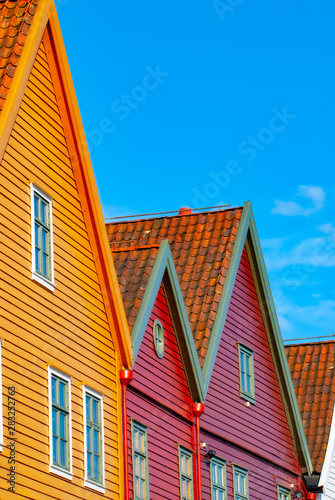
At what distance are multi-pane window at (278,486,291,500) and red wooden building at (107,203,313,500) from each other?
3 cm

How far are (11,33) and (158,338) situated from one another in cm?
699

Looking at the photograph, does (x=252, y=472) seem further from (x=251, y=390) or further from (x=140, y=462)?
(x=140, y=462)

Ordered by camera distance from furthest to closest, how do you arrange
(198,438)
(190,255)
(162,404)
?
(190,255) → (198,438) → (162,404)

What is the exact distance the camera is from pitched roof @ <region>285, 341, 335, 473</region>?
2834 cm

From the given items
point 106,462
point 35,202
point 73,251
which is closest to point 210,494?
point 106,462

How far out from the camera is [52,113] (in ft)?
57.9

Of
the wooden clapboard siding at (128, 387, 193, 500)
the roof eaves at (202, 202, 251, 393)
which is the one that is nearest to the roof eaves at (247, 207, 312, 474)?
the roof eaves at (202, 202, 251, 393)

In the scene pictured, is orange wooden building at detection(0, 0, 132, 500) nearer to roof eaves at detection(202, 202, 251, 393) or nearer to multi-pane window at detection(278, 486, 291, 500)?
roof eaves at detection(202, 202, 251, 393)

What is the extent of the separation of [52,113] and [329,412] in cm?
1453

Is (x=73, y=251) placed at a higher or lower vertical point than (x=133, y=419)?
higher

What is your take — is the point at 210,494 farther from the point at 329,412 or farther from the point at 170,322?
the point at 329,412

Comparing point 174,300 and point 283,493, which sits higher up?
point 174,300

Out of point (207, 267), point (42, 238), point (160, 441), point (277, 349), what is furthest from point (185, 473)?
point (42, 238)

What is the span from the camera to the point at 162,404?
2027 centimetres
